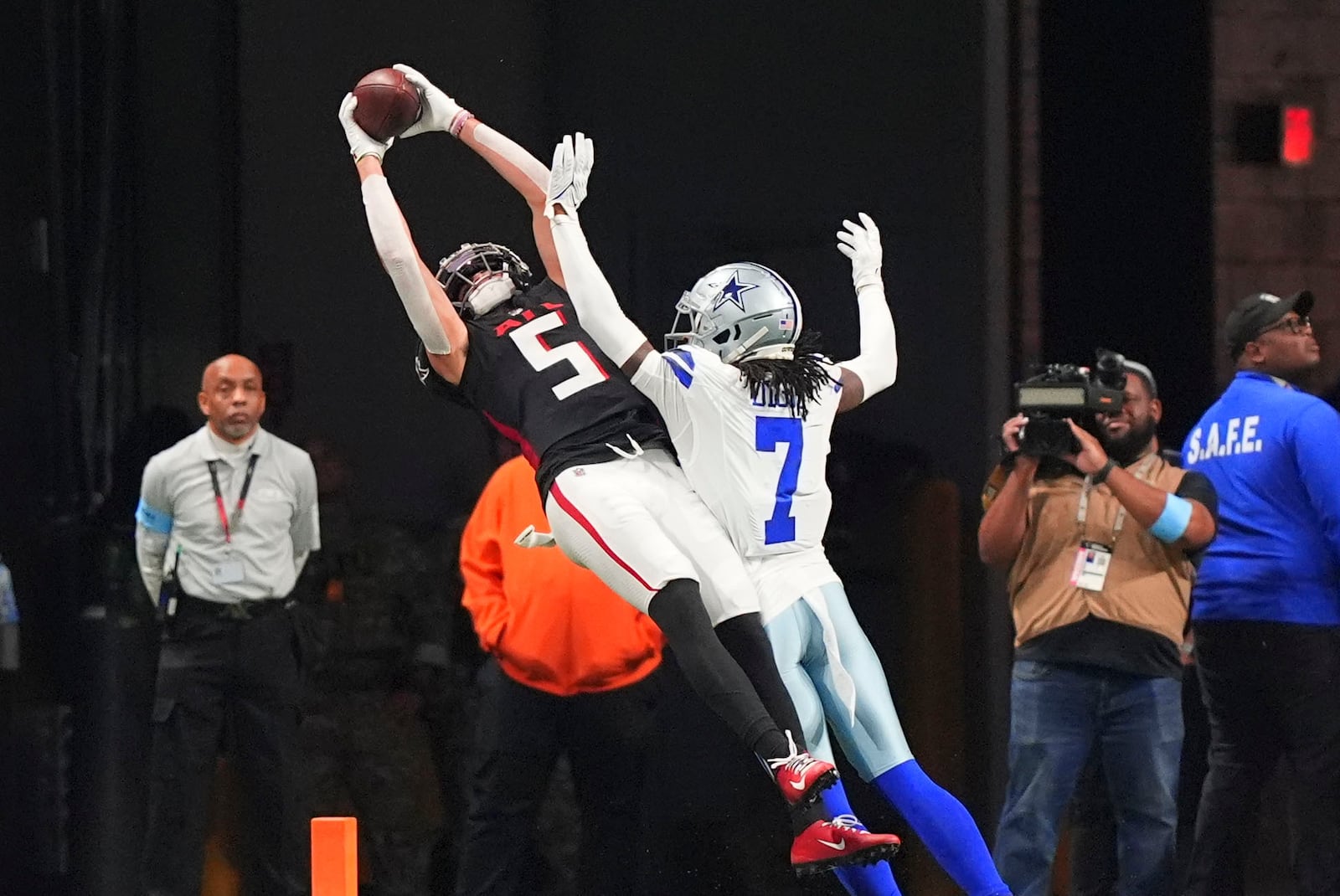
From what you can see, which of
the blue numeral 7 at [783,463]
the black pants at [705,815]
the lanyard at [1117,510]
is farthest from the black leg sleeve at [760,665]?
the black pants at [705,815]

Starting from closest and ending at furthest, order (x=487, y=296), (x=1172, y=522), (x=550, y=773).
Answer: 1. (x=487, y=296)
2. (x=1172, y=522)
3. (x=550, y=773)

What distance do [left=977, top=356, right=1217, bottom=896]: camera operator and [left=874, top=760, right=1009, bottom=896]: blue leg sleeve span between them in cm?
74

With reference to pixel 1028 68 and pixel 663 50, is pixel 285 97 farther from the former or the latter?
pixel 1028 68

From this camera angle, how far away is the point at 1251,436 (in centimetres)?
492

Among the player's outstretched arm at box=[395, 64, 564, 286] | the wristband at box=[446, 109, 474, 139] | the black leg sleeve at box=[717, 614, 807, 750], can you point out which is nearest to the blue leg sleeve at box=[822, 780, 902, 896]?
the black leg sleeve at box=[717, 614, 807, 750]

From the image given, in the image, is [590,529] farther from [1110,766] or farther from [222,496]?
[222,496]

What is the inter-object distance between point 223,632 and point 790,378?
1961mm

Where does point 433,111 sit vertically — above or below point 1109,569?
above

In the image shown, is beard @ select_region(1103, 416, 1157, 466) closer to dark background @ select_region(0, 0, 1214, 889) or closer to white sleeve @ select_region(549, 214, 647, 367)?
dark background @ select_region(0, 0, 1214, 889)

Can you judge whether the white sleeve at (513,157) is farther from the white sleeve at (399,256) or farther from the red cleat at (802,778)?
the red cleat at (802,778)

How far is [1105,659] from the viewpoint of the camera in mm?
4645

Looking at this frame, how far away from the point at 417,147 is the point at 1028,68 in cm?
187

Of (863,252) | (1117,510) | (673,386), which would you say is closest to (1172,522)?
(1117,510)

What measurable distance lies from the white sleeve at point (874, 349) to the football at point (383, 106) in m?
1.11
